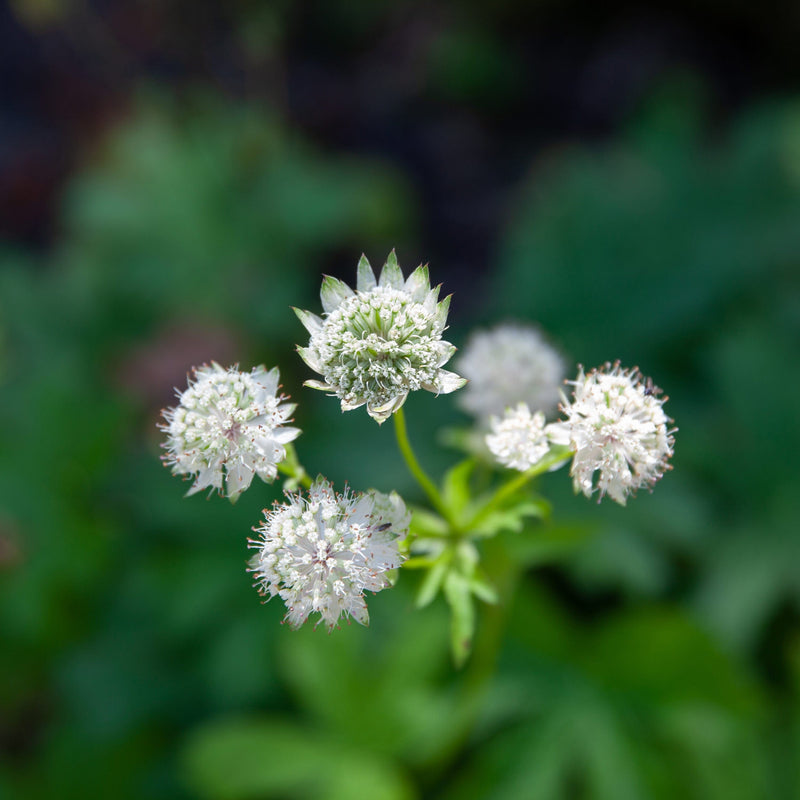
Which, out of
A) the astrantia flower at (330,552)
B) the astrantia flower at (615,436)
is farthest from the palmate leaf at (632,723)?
the astrantia flower at (330,552)

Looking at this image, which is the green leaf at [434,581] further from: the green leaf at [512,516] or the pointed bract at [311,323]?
the pointed bract at [311,323]

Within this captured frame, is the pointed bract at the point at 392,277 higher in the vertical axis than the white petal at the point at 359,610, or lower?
higher

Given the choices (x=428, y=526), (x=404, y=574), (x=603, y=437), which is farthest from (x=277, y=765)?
(x=603, y=437)

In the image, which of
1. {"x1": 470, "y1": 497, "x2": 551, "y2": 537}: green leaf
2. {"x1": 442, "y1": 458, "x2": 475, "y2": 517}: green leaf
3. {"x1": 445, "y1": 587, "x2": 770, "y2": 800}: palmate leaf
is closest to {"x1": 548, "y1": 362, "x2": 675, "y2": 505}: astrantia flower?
{"x1": 470, "y1": 497, "x2": 551, "y2": 537}: green leaf

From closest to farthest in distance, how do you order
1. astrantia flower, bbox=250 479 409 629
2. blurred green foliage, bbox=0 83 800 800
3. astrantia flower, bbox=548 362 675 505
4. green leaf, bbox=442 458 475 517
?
astrantia flower, bbox=250 479 409 629
astrantia flower, bbox=548 362 675 505
green leaf, bbox=442 458 475 517
blurred green foliage, bbox=0 83 800 800

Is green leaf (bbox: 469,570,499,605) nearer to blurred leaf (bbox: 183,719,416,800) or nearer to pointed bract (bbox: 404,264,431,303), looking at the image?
pointed bract (bbox: 404,264,431,303)

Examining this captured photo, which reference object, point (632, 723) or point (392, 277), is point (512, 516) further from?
point (632, 723)
